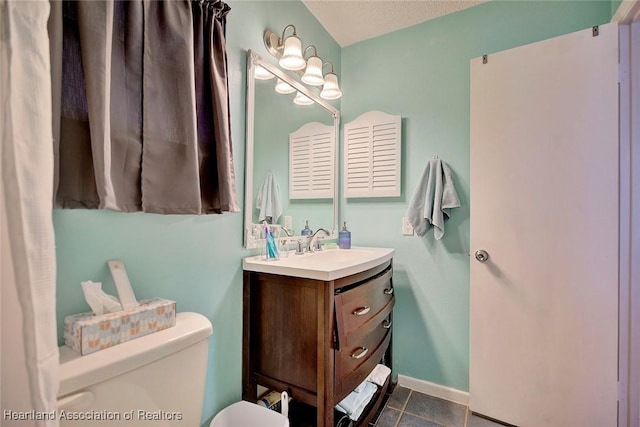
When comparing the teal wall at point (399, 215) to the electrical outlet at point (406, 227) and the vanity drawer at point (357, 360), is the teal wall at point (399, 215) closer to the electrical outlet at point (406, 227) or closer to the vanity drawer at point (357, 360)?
the electrical outlet at point (406, 227)

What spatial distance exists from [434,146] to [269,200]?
3.81ft

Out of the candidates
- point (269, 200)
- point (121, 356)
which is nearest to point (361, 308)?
point (269, 200)

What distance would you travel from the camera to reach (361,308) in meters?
1.33

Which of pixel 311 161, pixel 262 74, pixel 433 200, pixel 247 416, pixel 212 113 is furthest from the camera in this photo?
pixel 311 161

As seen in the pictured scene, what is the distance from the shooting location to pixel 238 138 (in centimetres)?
133

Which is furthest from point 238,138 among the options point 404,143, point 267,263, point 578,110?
point 578,110

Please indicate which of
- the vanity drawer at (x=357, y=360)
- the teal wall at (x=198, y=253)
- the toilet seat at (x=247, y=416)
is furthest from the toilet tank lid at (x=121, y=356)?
the vanity drawer at (x=357, y=360)

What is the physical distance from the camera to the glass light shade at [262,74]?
1404mm

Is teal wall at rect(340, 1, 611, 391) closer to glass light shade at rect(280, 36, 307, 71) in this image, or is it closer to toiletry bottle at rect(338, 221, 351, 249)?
toiletry bottle at rect(338, 221, 351, 249)

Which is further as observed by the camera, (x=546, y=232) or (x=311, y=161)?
(x=311, y=161)

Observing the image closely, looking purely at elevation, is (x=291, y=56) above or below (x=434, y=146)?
above

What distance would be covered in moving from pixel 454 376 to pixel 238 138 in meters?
1.92

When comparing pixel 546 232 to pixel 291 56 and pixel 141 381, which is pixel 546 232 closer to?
pixel 291 56

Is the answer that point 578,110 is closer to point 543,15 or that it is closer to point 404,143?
point 543,15
